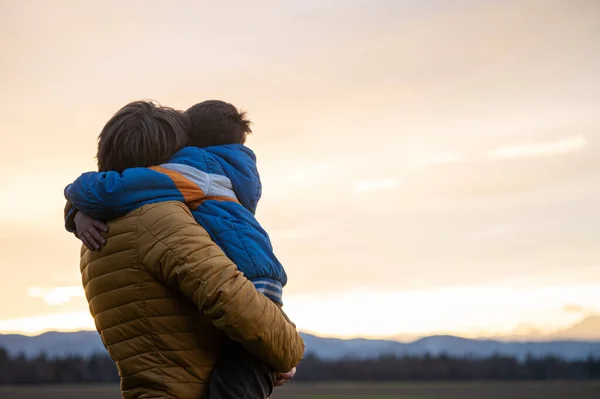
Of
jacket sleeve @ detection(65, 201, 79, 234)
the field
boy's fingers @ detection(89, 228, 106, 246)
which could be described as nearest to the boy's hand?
boy's fingers @ detection(89, 228, 106, 246)

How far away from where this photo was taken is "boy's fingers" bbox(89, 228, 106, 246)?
8.70 feet

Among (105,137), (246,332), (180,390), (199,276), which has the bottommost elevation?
(180,390)

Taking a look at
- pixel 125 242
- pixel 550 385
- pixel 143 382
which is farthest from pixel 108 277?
pixel 550 385

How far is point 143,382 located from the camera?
2.62 metres

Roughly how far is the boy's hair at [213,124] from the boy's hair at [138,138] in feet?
0.46

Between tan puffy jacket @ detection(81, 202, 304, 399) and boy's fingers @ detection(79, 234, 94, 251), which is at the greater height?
boy's fingers @ detection(79, 234, 94, 251)

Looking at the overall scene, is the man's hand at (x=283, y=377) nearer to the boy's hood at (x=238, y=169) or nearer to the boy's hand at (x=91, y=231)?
the boy's hood at (x=238, y=169)

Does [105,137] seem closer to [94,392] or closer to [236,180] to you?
[236,180]

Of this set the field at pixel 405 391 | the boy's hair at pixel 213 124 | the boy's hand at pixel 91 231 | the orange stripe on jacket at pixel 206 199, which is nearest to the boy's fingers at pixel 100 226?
the boy's hand at pixel 91 231

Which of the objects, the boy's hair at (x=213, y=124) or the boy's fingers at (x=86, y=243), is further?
the boy's hair at (x=213, y=124)

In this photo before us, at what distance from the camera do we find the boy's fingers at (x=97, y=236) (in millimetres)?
2652

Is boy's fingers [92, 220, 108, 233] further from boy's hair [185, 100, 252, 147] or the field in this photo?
the field

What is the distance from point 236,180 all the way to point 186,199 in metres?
0.22

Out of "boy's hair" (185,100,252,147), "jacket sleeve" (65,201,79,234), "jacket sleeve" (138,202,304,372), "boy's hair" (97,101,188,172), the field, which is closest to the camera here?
"jacket sleeve" (138,202,304,372)
